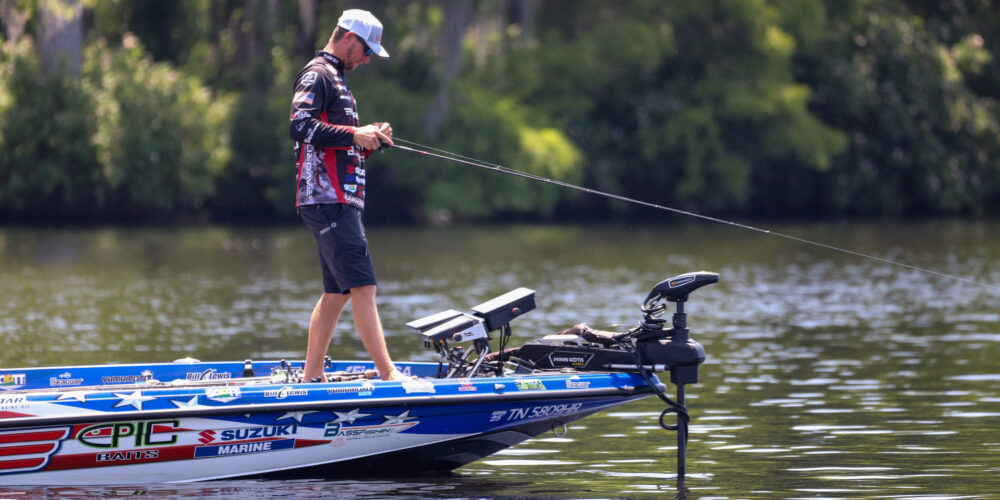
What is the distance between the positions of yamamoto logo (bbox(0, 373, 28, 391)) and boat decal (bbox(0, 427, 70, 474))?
1.27 metres

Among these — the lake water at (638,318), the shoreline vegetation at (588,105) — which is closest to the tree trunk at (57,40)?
the shoreline vegetation at (588,105)

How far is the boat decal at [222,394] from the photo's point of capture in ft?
26.0

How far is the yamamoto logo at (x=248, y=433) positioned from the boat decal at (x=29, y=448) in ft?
2.33

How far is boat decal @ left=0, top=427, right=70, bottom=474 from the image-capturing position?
7.89 meters

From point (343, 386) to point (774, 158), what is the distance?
3866 centimetres

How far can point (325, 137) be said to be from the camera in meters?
8.27

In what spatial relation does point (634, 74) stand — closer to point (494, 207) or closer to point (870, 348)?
point (494, 207)

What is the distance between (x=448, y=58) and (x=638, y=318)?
2766cm

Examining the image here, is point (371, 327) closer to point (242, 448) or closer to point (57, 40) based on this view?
point (242, 448)

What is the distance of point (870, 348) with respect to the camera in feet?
47.2

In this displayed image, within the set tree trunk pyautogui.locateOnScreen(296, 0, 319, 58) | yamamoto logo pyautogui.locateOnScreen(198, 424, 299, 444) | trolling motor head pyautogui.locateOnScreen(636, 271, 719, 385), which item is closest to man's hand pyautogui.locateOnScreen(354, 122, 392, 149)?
yamamoto logo pyautogui.locateOnScreen(198, 424, 299, 444)

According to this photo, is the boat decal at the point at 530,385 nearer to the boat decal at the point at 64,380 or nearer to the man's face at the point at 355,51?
the man's face at the point at 355,51

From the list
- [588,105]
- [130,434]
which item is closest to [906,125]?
[588,105]

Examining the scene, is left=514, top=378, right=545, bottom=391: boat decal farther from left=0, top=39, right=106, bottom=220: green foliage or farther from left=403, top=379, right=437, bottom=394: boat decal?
left=0, top=39, right=106, bottom=220: green foliage
